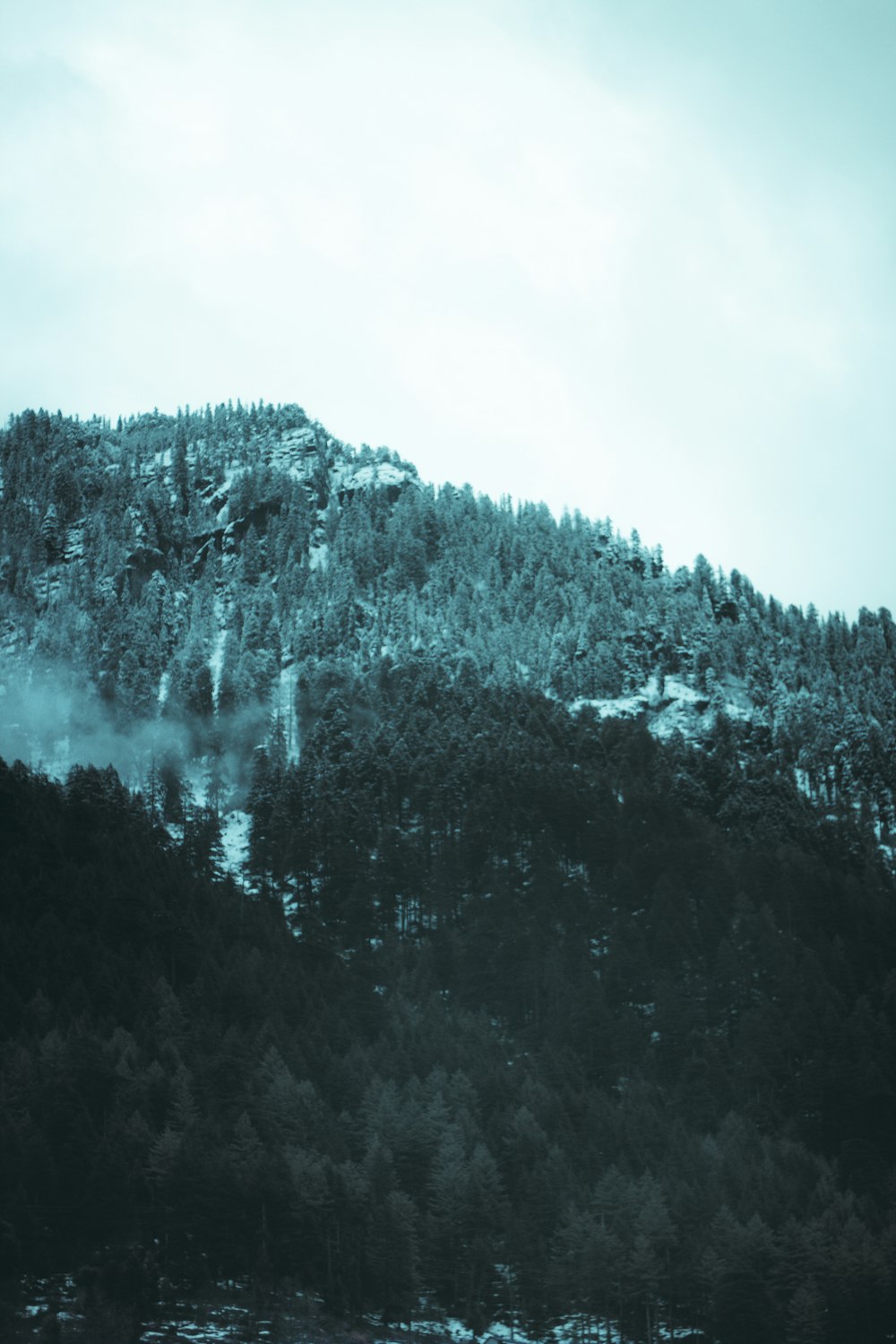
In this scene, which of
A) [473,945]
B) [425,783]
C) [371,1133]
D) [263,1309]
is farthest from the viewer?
[425,783]

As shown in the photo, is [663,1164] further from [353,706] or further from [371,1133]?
[353,706]

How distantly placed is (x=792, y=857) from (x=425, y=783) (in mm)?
44216

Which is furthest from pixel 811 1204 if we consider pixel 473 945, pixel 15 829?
pixel 15 829

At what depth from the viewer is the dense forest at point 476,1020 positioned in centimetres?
8669

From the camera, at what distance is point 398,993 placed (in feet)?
408

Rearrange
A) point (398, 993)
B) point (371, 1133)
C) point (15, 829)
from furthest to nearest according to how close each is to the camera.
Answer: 1. point (15, 829)
2. point (398, 993)
3. point (371, 1133)

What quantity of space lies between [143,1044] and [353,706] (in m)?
89.8

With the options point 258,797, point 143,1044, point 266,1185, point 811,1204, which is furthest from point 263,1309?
point 258,797

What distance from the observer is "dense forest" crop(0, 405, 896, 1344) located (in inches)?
3413

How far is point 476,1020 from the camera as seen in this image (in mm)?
121250

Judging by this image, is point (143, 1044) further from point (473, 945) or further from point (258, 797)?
point (258, 797)

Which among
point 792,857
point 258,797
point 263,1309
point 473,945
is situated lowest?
point 263,1309

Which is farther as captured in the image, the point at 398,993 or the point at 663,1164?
the point at 398,993

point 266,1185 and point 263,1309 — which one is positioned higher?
Result: point 266,1185
